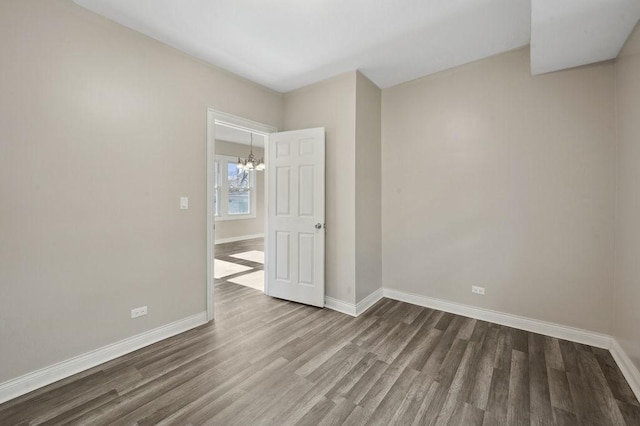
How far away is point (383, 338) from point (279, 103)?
319cm

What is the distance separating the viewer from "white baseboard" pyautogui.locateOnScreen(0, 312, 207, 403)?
1.83 m

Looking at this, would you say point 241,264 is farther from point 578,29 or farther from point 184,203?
point 578,29

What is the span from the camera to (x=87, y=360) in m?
2.14

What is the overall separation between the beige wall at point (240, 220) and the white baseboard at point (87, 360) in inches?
200

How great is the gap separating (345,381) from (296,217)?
1.94 m

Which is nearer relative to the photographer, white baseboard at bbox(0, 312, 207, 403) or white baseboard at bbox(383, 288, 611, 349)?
white baseboard at bbox(0, 312, 207, 403)

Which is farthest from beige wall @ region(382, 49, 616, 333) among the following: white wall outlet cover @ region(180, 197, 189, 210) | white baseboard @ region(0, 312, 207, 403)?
white baseboard @ region(0, 312, 207, 403)

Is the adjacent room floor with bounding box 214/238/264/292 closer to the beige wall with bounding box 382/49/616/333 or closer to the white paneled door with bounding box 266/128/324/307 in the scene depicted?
the white paneled door with bounding box 266/128/324/307

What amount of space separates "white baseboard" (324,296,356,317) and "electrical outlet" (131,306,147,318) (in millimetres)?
1908

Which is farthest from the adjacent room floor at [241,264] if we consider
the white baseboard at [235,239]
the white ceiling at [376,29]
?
the white ceiling at [376,29]

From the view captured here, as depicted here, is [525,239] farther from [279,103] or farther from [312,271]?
[279,103]

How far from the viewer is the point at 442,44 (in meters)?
2.65

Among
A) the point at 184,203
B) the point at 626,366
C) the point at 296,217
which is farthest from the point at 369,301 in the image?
the point at 184,203

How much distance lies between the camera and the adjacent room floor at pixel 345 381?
1.67 metres
